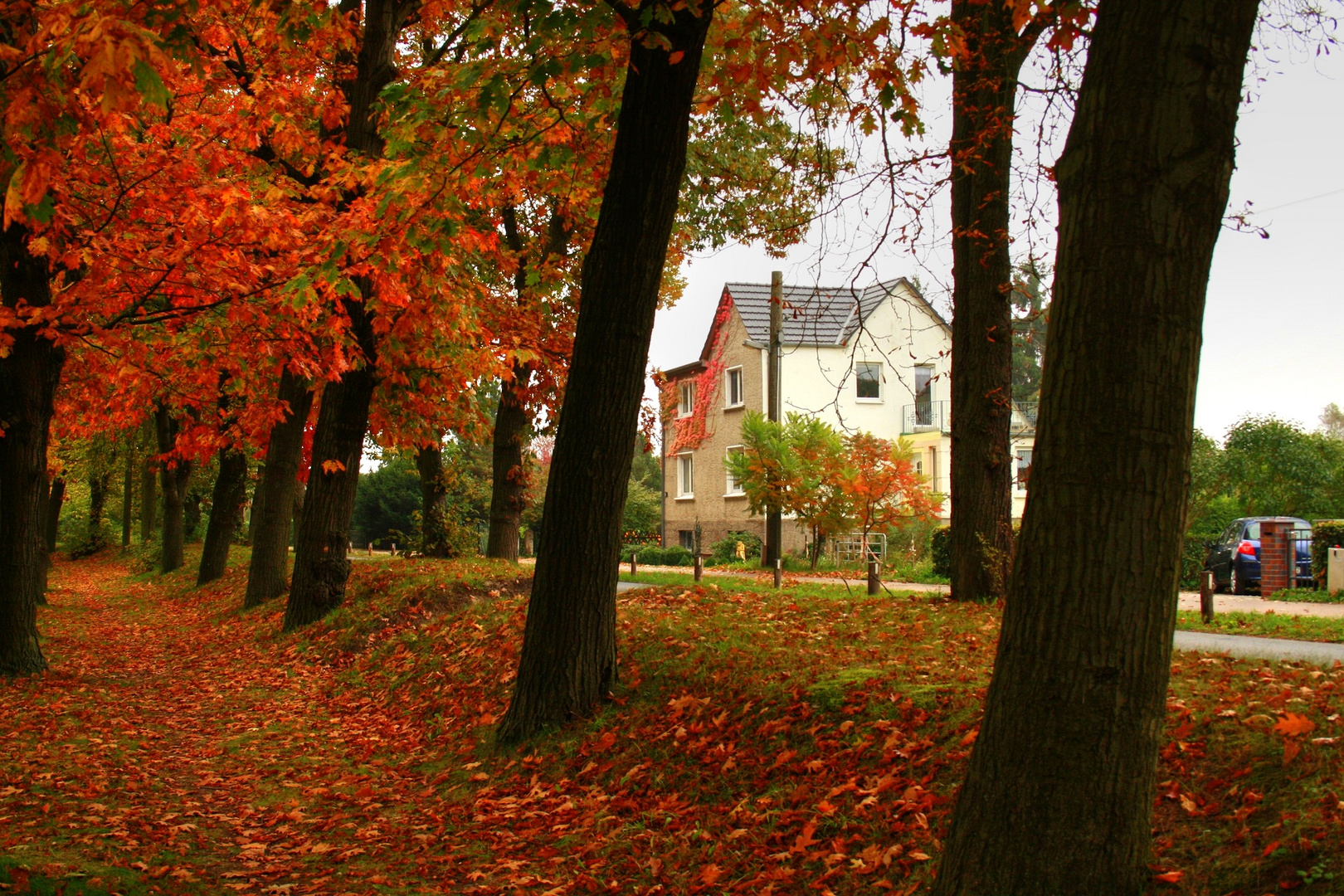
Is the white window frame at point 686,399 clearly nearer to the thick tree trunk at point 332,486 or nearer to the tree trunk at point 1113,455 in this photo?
the thick tree trunk at point 332,486

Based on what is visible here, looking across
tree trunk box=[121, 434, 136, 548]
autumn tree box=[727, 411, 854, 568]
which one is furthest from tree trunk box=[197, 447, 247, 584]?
autumn tree box=[727, 411, 854, 568]

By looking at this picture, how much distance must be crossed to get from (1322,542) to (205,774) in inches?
720

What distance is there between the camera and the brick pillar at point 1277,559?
18406 mm

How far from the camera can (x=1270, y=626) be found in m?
12.0

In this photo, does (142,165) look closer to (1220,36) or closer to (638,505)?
(1220,36)

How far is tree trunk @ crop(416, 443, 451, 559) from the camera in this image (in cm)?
2173

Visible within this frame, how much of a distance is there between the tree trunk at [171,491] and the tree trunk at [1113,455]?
2670 cm

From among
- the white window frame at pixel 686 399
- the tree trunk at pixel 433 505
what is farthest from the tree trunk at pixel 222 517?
the white window frame at pixel 686 399

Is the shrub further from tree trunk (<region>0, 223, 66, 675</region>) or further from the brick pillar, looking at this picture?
tree trunk (<region>0, 223, 66, 675</region>)

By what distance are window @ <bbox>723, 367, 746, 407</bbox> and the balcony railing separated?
6.32 meters

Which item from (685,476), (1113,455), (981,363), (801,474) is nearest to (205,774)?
(1113,455)

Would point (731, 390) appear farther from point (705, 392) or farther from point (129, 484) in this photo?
point (129, 484)

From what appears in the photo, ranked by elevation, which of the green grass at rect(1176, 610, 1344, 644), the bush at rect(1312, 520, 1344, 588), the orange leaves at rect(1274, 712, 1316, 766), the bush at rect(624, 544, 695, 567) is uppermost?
the bush at rect(1312, 520, 1344, 588)

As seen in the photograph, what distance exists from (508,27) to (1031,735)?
7.26 meters
